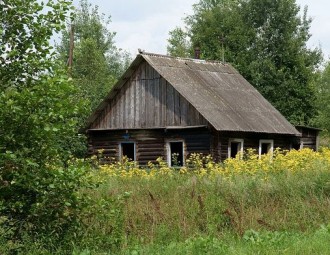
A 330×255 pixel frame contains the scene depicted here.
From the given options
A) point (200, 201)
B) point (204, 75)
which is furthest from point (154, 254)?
point (204, 75)

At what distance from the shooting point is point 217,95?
27109 mm

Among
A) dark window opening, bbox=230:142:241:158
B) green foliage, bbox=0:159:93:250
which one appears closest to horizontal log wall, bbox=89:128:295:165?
dark window opening, bbox=230:142:241:158

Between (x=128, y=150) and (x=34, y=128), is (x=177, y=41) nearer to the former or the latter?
(x=128, y=150)

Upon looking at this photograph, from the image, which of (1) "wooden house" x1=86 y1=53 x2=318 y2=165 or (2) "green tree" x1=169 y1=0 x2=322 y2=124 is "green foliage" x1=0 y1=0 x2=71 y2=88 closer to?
(1) "wooden house" x1=86 y1=53 x2=318 y2=165

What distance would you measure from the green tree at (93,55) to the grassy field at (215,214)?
23.8 m

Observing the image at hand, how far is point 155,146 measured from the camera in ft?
89.0

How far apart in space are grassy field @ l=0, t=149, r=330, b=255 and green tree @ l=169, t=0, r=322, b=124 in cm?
2930

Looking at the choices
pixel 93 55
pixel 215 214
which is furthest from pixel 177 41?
pixel 215 214

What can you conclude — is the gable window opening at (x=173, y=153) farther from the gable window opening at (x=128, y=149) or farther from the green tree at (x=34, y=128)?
the green tree at (x=34, y=128)

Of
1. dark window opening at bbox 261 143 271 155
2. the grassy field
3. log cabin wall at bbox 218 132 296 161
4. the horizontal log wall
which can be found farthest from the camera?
dark window opening at bbox 261 143 271 155

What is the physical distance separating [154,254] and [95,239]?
87 cm

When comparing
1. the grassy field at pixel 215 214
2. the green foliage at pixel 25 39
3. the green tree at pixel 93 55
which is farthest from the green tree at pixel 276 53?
the green foliage at pixel 25 39

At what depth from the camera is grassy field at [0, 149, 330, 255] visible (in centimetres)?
873

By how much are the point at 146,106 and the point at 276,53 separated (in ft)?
63.4
